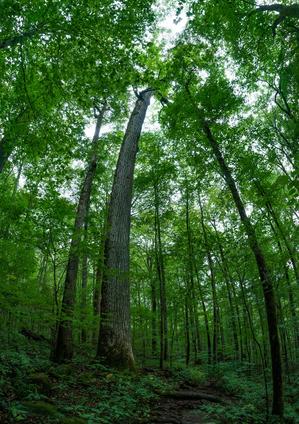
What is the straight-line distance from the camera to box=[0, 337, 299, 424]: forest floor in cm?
370

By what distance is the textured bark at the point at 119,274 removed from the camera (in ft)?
23.0

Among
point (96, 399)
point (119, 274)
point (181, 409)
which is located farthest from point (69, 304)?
point (181, 409)

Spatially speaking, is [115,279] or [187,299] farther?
[187,299]

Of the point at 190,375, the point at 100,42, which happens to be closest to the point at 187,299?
the point at 190,375

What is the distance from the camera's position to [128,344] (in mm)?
7246

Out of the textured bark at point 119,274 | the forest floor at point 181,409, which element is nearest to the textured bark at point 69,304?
the textured bark at point 119,274

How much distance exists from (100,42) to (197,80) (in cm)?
287

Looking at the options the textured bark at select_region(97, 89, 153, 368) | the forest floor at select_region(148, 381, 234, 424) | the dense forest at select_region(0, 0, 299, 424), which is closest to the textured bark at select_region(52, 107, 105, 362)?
the dense forest at select_region(0, 0, 299, 424)

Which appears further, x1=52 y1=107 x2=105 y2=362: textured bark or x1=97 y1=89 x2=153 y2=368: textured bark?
x1=97 y1=89 x2=153 y2=368: textured bark

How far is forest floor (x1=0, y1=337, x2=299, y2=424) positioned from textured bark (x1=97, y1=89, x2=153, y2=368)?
462 millimetres

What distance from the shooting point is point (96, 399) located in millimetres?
4867

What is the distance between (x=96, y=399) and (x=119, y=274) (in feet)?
9.10

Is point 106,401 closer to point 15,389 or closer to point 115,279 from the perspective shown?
point 15,389

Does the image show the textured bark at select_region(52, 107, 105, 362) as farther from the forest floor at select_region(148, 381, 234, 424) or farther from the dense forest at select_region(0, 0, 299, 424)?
the forest floor at select_region(148, 381, 234, 424)
